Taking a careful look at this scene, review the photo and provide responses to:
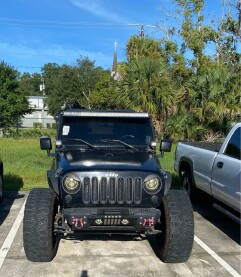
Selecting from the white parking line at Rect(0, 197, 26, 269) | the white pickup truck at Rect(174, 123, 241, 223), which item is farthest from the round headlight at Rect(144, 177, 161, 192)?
the white parking line at Rect(0, 197, 26, 269)

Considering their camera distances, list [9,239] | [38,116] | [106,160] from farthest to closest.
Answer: [38,116] → [9,239] → [106,160]

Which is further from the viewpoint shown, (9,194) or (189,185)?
(9,194)

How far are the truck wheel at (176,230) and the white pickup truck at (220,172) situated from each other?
0.93 metres

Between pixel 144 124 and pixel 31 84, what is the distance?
95974 mm

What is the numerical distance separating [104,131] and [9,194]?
13.2 ft

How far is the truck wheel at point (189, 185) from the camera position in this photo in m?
7.62

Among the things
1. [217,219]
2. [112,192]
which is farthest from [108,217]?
[217,219]

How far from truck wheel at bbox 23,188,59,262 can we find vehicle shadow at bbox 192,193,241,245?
288cm

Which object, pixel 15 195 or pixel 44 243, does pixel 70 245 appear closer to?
pixel 44 243

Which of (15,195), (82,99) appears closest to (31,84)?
(82,99)

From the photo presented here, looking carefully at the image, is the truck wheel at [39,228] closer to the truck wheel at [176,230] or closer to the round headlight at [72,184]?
the round headlight at [72,184]

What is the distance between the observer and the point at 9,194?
8.74 metres

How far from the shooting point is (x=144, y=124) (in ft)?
19.3

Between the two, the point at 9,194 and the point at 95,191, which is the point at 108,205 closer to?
the point at 95,191
